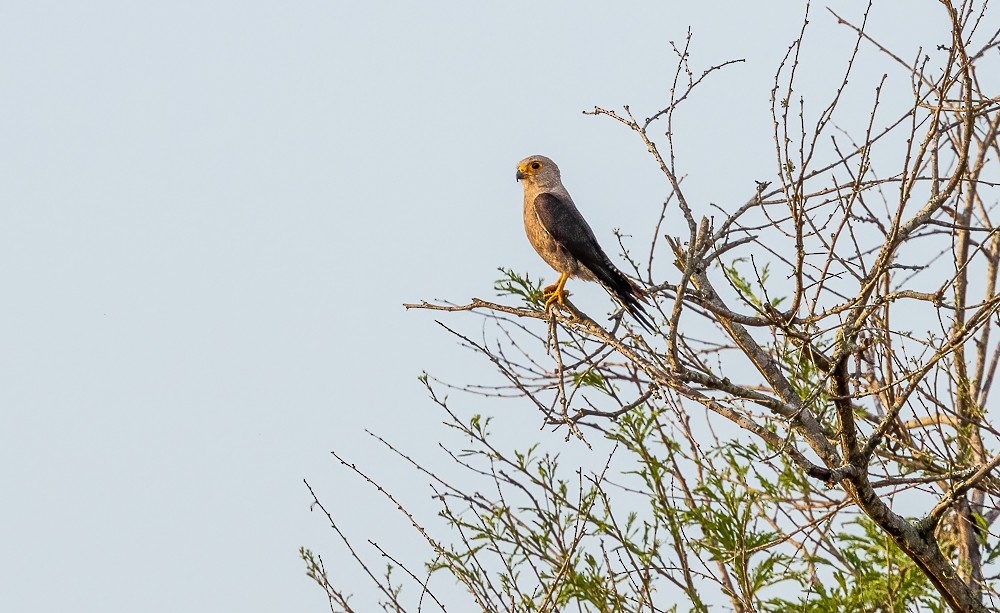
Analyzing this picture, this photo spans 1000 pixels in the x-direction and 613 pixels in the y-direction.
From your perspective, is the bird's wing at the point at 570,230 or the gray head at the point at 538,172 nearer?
the bird's wing at the point at 570,230

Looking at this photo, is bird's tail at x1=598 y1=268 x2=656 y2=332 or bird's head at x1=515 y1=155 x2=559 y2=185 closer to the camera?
bird's tail at x1=598 y1=268 x2=656 y2=332

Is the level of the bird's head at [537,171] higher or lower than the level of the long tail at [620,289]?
higher

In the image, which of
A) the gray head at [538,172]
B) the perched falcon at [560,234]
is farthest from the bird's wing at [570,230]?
the gray head at [538,172]

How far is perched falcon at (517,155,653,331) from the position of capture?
6379 mm

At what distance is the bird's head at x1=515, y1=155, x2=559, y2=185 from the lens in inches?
305

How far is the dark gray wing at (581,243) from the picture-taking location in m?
6.09

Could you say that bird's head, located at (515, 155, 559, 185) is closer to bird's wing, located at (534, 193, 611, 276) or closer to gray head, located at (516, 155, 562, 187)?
gray head, located at (516, 155, 562, 187)

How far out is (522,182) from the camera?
308 inches

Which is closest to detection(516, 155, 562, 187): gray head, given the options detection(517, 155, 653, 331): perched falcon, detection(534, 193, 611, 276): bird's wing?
detection(517, 155, 653, 331): perched falcon

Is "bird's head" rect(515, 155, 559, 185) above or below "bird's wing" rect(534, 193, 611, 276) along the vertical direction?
above

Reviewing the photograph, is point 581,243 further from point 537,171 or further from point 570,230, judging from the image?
point 537,171

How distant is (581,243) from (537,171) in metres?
1.21

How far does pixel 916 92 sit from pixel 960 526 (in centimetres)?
242

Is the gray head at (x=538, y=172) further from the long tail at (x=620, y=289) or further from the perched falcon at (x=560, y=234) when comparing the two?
the long tail at (x=620, y=289)
